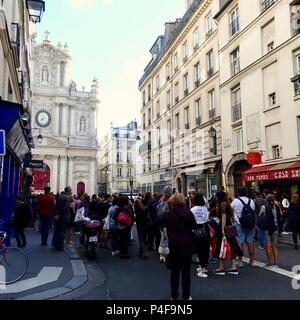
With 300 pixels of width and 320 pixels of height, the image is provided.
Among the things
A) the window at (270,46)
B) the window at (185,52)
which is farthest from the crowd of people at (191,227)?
the window at (185,52)

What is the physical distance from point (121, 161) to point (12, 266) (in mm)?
69748

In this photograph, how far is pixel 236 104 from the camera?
19859 mm

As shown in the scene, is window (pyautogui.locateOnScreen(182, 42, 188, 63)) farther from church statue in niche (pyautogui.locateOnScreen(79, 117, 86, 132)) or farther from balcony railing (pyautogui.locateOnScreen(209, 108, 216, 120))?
church statue in niche (pyautogui.locateOnScreen(79, 117, 86, 132))

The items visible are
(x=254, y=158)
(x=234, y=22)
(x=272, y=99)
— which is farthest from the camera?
(x=234, y=22)

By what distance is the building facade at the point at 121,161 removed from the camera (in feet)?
241

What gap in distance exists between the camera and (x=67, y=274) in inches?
265

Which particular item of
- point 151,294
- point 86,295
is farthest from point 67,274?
point 151,294

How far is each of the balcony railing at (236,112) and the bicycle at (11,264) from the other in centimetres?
1545

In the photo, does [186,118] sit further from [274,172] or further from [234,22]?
[274,172]

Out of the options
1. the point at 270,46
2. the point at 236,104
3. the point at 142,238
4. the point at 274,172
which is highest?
the point at 270,46

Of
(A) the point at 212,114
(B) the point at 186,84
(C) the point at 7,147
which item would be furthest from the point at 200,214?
(B) the point at 186,84

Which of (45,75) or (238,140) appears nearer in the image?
(238,140)
